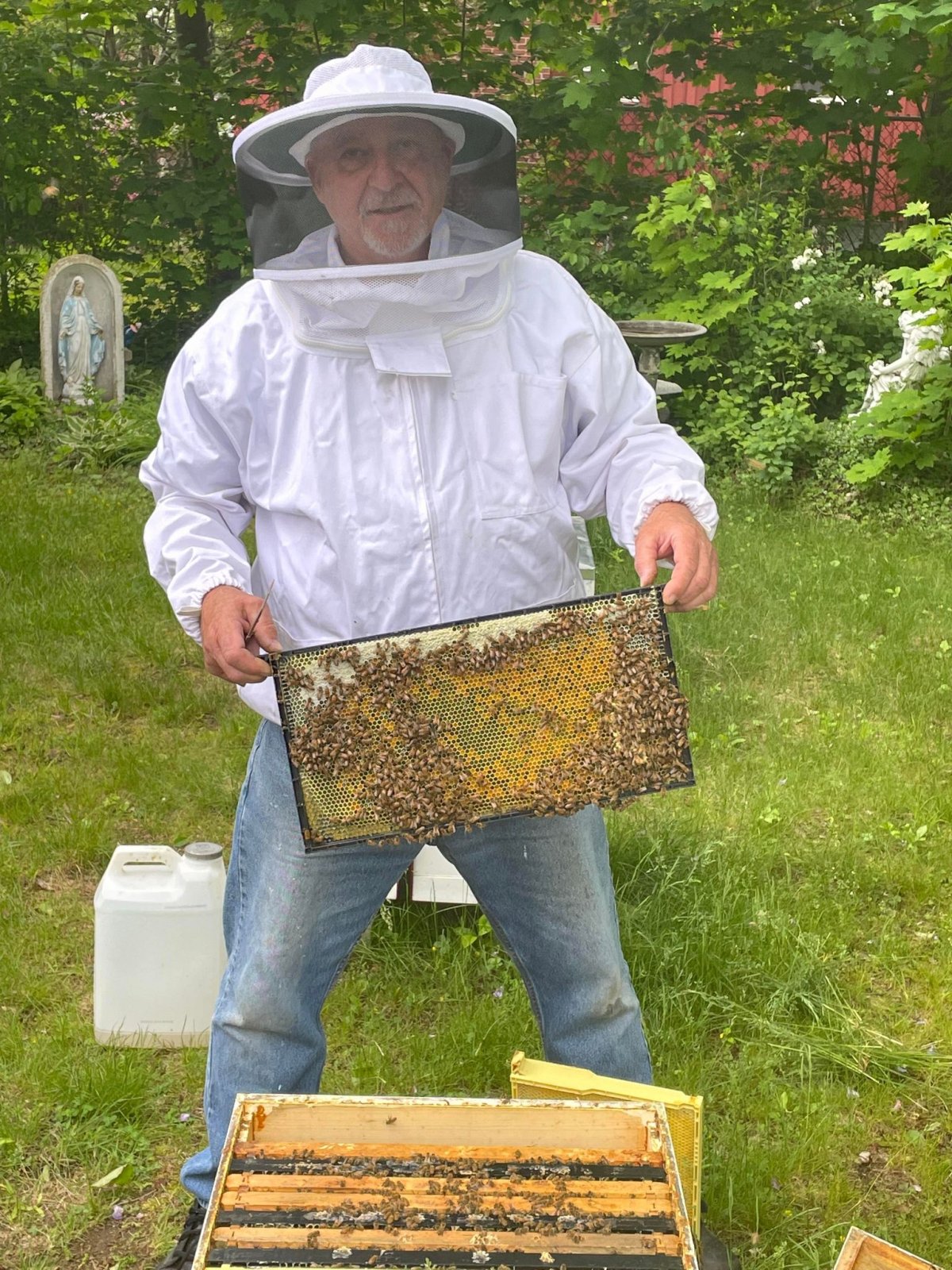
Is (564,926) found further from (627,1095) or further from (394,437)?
(394,437)

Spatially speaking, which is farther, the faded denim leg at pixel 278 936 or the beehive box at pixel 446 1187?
the faded denim leg at pixel 278 936

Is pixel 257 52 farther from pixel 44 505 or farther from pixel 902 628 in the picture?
pixel 902 628

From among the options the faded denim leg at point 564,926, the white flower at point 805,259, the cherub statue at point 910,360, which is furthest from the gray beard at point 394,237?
the white flower at point 805,259

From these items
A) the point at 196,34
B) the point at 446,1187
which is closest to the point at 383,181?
the point at 446,1187

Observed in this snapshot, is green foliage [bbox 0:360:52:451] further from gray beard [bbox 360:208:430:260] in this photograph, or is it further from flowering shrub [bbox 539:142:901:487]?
gray beard [bbox 360:208:430:260]

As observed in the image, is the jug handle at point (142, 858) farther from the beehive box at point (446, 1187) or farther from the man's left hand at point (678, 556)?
the man's left hand at point (678, 556)

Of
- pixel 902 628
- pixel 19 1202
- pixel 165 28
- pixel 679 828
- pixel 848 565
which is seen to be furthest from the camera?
pixel 165 28

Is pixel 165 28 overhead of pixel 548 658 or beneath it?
overhead

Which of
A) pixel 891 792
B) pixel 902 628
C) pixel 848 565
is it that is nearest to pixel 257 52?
pixel 848 565

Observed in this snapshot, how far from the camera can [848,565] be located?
21.1 ft

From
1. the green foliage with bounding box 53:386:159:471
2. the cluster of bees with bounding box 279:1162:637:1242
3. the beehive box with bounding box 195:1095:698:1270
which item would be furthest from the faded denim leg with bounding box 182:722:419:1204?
the green foliage with bounding box 53:386:159:471

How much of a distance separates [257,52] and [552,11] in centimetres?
237

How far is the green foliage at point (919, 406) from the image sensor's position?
7332mm

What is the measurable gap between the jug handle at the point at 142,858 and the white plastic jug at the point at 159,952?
1cm
